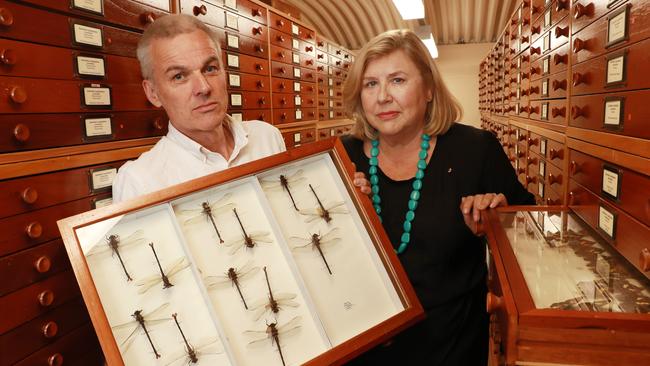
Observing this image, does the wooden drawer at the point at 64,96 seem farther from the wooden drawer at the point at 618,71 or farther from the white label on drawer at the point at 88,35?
the wooden drawer at the point at 618,71

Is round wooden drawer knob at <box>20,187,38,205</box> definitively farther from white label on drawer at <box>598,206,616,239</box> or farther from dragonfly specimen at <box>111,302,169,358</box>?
white label on drawer at <box>598,206,616,239</box>

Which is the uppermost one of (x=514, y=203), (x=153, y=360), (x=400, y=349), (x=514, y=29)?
(x=514, y=29)

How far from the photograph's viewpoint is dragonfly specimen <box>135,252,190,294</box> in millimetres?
1175

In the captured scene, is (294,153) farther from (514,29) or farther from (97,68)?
(514,29)

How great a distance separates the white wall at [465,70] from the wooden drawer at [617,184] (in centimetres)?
1192

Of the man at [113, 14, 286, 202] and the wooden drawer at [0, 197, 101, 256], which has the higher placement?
the man at [113, 14, 286, 202]

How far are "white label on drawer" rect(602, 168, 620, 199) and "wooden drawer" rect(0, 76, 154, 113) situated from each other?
2.02 metres

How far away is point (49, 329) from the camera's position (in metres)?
1.89

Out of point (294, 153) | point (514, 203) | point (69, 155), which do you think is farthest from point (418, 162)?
point (69, 155)

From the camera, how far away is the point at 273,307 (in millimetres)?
1278

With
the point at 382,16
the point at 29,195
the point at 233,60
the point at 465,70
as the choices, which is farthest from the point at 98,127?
the point at 465,70

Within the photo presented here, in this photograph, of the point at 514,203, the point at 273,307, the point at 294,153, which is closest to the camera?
the point at 273,307

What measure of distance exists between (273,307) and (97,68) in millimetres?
A: 1467

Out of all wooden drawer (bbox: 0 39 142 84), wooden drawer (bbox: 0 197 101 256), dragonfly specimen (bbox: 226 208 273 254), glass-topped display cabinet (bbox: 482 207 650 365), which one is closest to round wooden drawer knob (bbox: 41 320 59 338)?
wooden drawer (bbox: 0 197 101 256)
